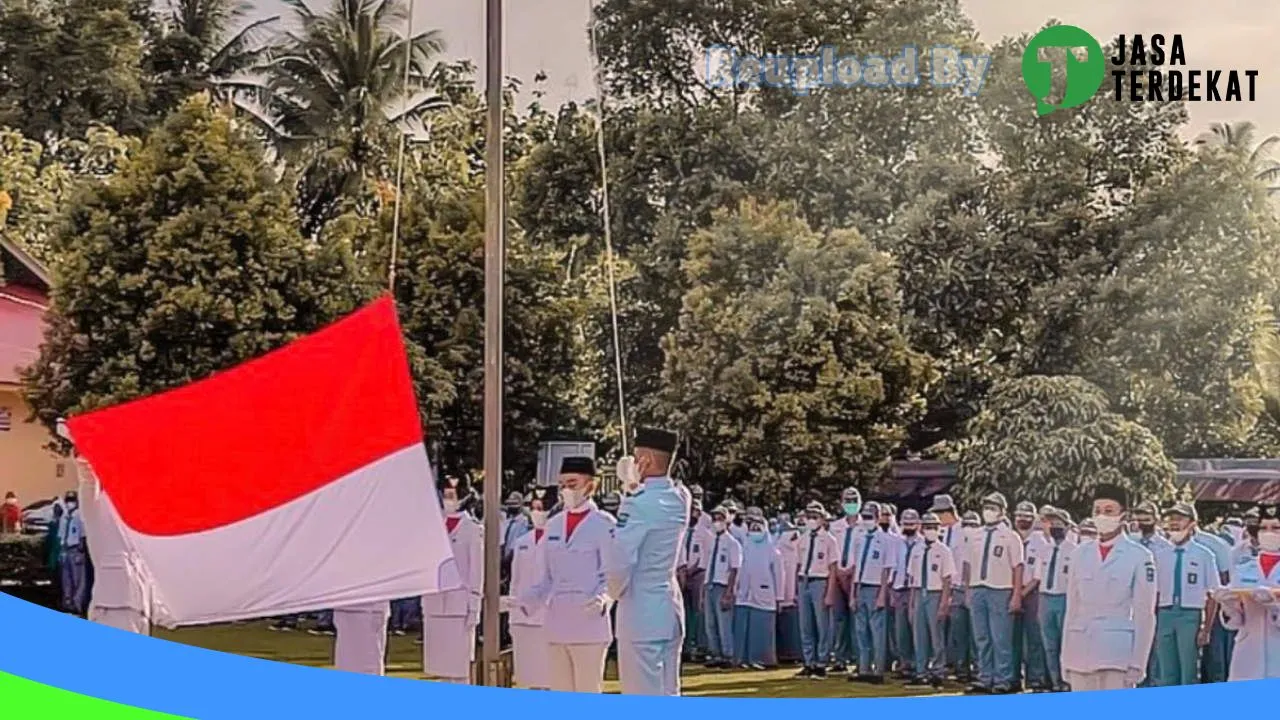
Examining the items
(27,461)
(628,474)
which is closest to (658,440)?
(628,474)

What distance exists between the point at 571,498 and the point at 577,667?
0.51 metres

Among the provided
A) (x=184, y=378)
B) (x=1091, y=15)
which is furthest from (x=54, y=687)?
(x=1091, y=15)

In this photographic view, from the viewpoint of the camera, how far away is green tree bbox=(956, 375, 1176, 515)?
5035mm

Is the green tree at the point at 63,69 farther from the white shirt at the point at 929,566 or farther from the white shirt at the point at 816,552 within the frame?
the white shirt at the point at 929,566

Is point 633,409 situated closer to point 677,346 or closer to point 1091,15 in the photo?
point 677,346

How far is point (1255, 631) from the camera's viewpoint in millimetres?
4934

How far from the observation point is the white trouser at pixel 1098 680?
16.3 feet

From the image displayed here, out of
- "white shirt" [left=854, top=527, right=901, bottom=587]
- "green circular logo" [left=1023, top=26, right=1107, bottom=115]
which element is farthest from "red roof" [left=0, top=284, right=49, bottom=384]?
"green circular logo" [left=1023, top=26, right=1107, bottom=115]

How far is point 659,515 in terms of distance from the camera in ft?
16.5

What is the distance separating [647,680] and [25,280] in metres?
2.31

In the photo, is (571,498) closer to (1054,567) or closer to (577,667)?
(577,667)

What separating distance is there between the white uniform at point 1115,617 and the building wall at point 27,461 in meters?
3.13
